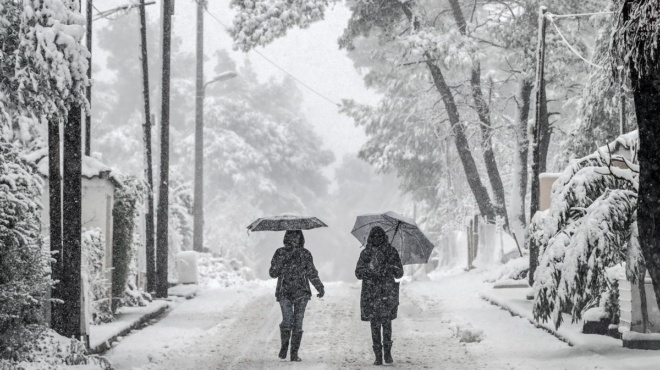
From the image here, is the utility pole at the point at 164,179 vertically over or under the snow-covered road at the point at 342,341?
over

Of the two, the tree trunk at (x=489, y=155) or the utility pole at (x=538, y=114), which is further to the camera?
the tree trunk at (x=489, y=155)

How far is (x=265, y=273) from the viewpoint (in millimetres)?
58500

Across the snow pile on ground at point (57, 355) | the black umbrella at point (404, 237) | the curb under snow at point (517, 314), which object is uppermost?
the black umbrella at point (404, 237)

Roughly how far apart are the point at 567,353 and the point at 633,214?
2187 millimetres

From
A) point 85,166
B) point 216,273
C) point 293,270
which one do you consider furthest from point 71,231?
point 216,273

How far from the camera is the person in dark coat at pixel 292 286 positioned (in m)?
11.6

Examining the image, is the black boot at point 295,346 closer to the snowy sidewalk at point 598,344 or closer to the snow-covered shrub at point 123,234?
the snowy sidewalk at point 598,344

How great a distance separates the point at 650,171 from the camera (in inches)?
297

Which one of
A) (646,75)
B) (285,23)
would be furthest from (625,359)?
(285,23)

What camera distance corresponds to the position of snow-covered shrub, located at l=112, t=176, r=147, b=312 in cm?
1678

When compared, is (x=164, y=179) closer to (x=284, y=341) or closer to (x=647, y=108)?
(x=284, y=341)

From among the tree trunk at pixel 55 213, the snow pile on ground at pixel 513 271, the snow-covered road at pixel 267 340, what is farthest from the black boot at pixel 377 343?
the snow pile on ground at pixel 513 271

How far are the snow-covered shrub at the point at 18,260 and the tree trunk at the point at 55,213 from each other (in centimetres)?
53

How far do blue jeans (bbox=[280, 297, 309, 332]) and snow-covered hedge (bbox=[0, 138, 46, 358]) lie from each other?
3.10m
